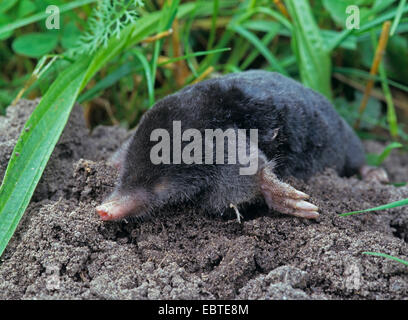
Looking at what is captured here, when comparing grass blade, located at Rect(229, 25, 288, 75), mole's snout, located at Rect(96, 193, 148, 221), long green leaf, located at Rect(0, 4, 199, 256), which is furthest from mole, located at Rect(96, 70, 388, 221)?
grass blade, located at Rect(229, 25, 288, 75)

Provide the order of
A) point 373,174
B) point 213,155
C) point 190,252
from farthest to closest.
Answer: point 373,174 → point 213,155 → point 190,252

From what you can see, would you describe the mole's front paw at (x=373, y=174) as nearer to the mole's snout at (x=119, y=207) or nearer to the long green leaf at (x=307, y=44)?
the long green leaf at (x=307, y=44)

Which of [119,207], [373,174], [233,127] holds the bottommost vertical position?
[373,174]

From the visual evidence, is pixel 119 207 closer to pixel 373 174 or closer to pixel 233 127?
pixel 233 127

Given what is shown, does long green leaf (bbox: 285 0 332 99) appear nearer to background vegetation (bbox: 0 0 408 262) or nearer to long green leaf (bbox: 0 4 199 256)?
background vegetation (bbox: 0 0 408 262)

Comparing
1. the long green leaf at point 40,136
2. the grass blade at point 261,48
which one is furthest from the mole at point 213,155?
the grass blade at point 261,48

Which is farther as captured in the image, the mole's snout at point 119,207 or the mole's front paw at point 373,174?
the mole's front paw at point 373,174

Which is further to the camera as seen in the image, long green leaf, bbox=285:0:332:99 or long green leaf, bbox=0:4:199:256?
long green leaf, bbox=285:0:332:99

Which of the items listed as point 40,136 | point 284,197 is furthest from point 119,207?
point 284,197
